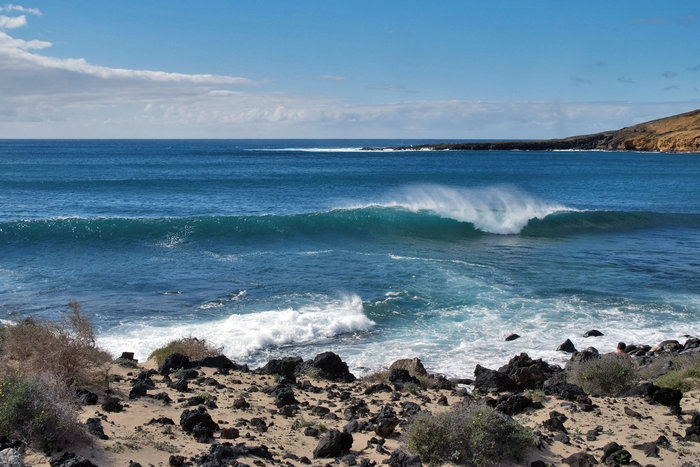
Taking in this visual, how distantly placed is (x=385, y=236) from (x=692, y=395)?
20188 mm

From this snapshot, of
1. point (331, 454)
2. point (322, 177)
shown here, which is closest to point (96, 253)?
point (331, 454)

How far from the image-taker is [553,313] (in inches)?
674

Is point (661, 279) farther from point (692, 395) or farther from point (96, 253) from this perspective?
point (96, 253)

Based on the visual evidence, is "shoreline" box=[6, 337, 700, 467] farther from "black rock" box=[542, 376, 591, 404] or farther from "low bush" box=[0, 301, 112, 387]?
"low bush" box=[0, 301, 112, 387]

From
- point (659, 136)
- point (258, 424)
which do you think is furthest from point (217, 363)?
point (659, 136)

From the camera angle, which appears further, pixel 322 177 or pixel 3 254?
pixel 322 177

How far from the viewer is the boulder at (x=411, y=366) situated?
39.3ft

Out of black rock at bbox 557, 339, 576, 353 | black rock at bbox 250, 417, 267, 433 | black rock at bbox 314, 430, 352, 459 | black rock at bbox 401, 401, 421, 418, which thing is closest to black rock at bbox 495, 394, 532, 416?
black rock at bbox 401, 401, 421, 418

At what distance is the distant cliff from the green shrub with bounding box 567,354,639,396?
122 m

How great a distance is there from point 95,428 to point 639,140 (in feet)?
457

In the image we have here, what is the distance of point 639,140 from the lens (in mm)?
129875

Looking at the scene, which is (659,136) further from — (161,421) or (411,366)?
(161,421)

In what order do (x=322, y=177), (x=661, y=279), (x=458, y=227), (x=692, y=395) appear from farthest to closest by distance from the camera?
(x=322, y=177)
(x=458, y=227)
(x=661, y=279)
(x=692, y=395)

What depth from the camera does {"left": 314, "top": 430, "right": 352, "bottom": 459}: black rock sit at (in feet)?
26.2
